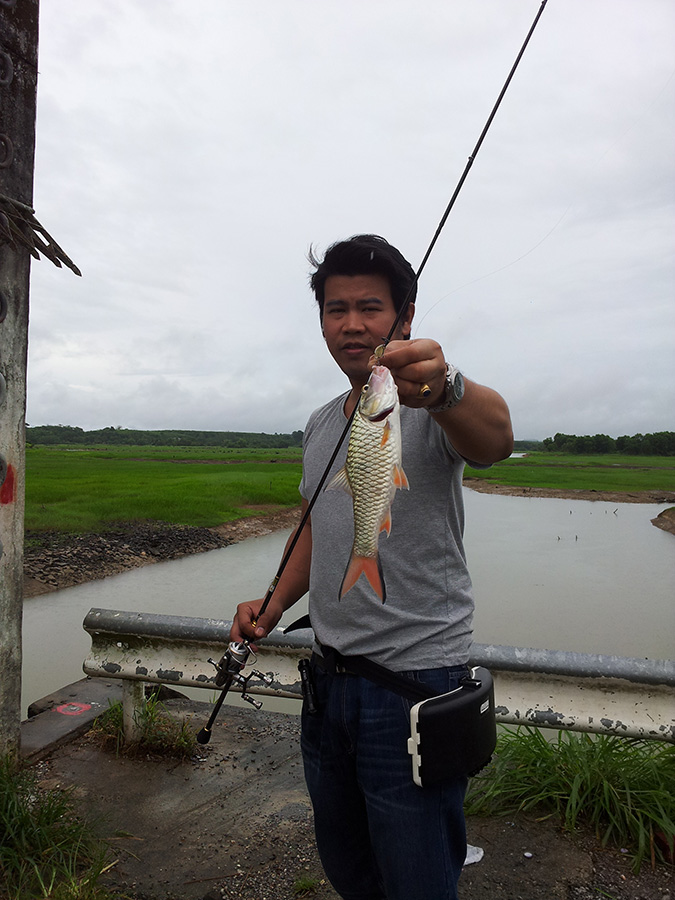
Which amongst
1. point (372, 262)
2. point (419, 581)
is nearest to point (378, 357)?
point (372, 262)

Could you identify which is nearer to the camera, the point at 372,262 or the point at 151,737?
the point at 372,262

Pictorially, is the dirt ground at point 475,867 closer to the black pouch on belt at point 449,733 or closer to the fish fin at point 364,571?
the black pouch on belt at point 449,733

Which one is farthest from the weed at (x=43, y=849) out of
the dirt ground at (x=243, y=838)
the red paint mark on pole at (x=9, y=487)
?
the red paint mark on pole at (x=9, y=487)

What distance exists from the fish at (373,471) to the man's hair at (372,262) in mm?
582

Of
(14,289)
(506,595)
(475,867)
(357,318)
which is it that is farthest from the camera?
(506,595)

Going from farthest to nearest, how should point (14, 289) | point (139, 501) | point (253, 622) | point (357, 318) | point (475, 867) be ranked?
point (139, 501), point (14, 289), point (475, 867), point (253, 622), point (357, 318)

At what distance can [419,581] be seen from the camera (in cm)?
185

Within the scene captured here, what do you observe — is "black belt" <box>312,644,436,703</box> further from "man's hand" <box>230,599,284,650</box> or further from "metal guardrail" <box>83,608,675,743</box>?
"metal guardrail" <box>83,608,675,743</box>

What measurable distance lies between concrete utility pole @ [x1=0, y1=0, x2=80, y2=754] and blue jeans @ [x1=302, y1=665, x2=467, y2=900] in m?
2.11

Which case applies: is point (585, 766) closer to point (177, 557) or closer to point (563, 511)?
point (177, 557)

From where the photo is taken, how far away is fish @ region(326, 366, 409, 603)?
63.7 inches

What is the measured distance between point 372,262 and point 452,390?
0.66m

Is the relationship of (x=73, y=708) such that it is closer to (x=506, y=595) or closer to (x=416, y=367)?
(x=416, y=367)


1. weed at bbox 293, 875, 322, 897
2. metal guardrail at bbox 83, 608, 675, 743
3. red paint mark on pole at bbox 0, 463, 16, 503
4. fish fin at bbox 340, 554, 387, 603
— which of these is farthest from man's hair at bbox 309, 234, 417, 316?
weed at bbox 293, 875, 322, 897
